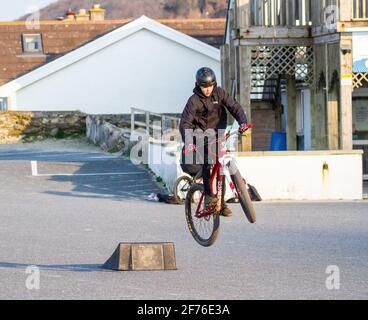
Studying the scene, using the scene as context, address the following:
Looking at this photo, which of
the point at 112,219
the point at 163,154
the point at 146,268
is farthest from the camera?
the point at 163,154


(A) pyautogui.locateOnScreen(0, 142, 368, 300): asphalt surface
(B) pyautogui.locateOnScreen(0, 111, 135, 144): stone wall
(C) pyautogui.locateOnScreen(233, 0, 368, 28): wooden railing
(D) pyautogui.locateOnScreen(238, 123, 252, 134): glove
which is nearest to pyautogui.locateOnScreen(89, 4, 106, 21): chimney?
(B) pyautogui.locateOnScreen(0, 111, 135, 144): stone wall

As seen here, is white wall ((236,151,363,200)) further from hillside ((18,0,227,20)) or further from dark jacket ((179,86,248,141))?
hillside ((18,0,227,20))

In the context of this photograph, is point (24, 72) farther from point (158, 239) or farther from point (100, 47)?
point (158, 239)

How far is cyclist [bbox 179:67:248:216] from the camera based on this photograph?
1270 cm

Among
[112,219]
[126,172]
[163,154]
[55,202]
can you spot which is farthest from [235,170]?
[126,172]

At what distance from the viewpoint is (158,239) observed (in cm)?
1549

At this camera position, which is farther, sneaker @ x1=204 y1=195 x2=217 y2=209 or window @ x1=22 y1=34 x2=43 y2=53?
window @ x1=22 y1=34 x2=43 y2=53

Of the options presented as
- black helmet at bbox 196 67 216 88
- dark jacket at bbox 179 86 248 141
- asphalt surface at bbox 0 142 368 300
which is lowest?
asphalt surface at bbox 0 142 368 300

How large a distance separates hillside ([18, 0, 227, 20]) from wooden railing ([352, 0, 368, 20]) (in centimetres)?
6913

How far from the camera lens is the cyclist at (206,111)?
500 inches

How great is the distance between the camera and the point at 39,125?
39.8 m

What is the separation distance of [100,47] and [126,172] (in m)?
22.5
